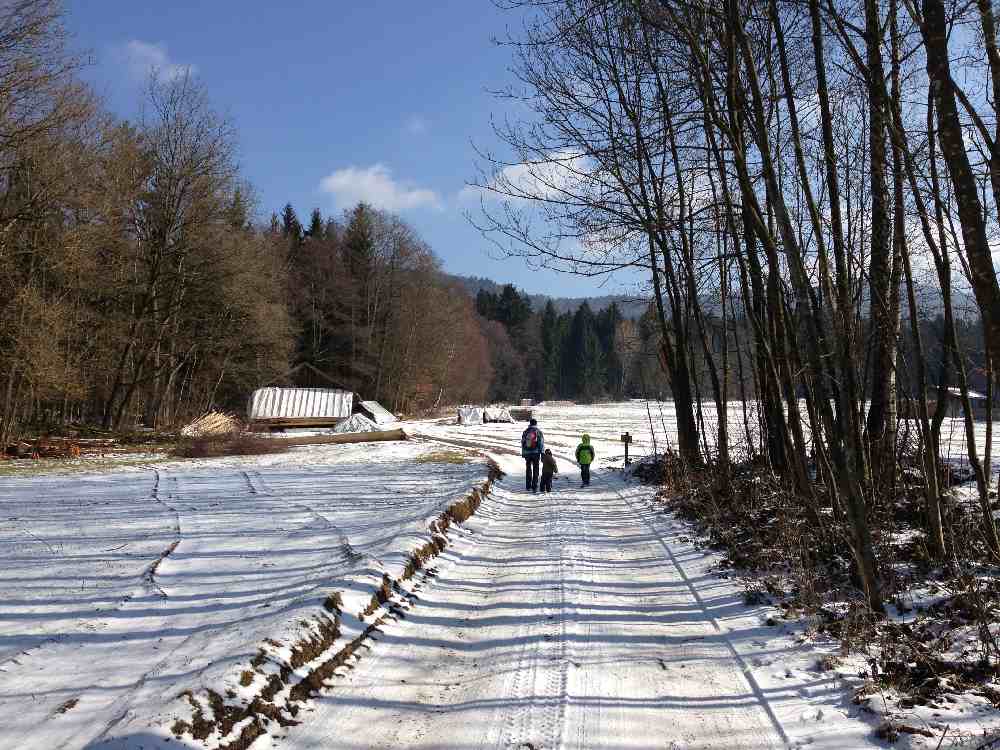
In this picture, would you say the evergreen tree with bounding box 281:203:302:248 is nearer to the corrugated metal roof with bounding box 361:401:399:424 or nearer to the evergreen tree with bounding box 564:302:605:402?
the corrugated metal roof with bounding box 361:401:399:424

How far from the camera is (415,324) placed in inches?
2073

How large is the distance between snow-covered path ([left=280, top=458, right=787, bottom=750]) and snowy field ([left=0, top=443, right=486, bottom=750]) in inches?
27.9

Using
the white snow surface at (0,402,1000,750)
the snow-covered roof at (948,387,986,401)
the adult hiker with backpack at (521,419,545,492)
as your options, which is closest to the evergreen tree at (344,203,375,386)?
the adult hiker with backpack at (521,419,545,492)

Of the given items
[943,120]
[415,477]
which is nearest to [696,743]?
[943,120]

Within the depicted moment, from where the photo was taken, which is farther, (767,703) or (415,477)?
(415,477)

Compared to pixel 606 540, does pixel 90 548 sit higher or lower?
higher

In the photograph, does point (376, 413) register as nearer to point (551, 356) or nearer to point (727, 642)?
point (727, 642)

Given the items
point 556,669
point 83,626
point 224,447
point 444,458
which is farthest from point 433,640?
point 224,447

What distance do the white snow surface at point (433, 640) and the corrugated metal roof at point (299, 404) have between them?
2801cm

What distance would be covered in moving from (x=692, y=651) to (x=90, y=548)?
645 centimetres

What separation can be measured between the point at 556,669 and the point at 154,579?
13.0ft

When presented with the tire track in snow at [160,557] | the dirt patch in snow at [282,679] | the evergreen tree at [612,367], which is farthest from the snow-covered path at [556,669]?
the evergreen tree at [612,367]

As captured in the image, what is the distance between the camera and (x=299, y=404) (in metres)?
39.6

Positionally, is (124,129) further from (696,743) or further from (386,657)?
(696,743)
